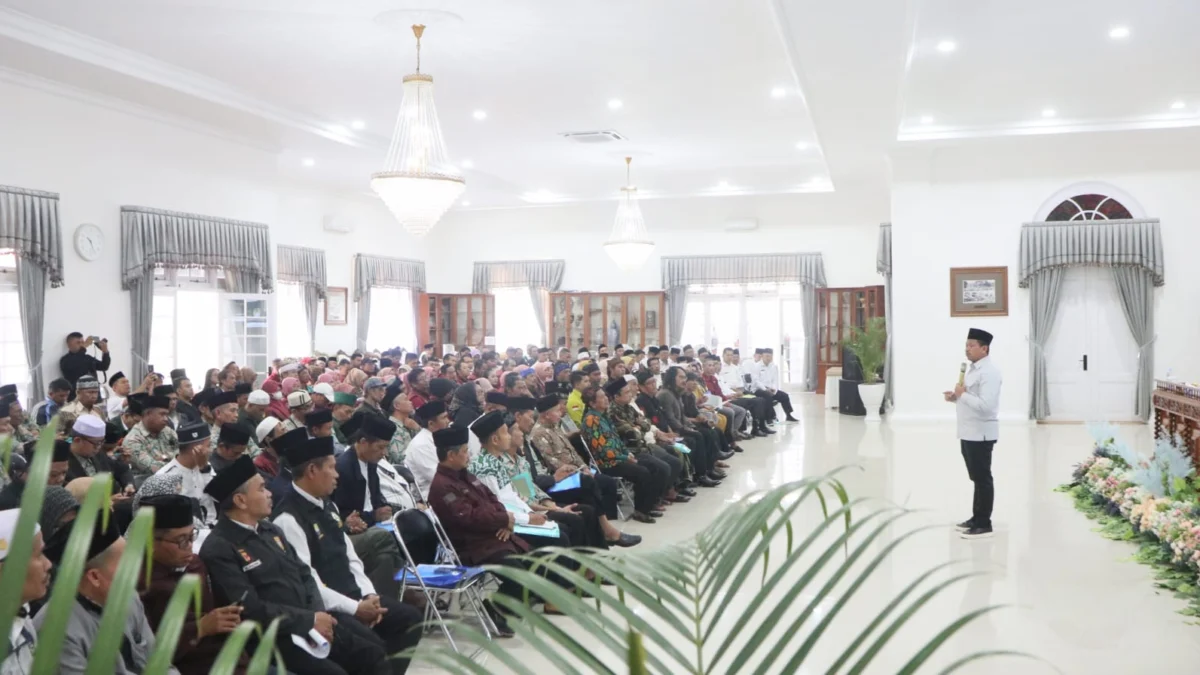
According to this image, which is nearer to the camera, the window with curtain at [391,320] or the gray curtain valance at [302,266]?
the gray curtain valance at [302,266]

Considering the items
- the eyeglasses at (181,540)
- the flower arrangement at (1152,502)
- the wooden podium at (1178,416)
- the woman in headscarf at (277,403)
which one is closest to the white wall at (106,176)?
the woman in headscarf at (277,403)

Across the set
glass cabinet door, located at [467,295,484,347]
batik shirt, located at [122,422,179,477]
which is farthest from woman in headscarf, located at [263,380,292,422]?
glass cabinet door, located at [467,295,484,347]

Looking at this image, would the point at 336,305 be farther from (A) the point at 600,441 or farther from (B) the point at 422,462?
(B) the point at 422,462

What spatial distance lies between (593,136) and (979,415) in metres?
7.12

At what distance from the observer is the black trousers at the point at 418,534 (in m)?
5.11

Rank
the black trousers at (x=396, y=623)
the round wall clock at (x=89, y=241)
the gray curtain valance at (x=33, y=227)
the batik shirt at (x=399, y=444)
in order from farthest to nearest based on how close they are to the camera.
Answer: the round wall clock at (x=89, y=241), the gray curtain valance at (x=33, y=227), the batik shirt at (x=399, y=444), the black trousers at (x=396, y=623)

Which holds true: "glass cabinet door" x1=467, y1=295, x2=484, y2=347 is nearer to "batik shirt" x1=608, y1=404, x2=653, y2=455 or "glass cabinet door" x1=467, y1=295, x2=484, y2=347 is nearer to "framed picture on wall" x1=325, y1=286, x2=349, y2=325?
"framed picture on wall" x1=325, y1=286, x2=349, y2=325

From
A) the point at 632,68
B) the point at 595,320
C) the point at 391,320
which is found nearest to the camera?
the point at 632,68

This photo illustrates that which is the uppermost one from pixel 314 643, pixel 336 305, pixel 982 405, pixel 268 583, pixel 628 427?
pixel 336 305

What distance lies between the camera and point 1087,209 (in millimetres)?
13648

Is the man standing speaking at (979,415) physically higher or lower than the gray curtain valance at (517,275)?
lower

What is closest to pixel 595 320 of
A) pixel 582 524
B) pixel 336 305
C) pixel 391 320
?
pixel 391 320

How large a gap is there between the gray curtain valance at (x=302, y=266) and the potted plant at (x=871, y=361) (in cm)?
865

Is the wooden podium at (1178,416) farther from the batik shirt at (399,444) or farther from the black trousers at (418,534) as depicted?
the batik shirt at (399,444)
